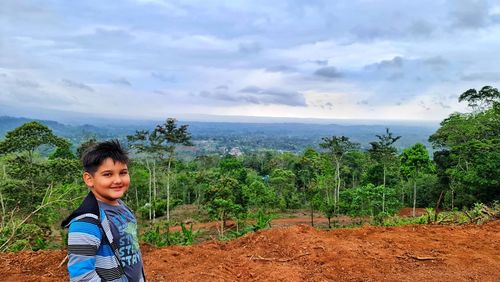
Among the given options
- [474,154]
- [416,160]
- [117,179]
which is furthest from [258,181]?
[117,179]

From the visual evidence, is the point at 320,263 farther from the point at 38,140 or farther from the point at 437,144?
the point at 437,144

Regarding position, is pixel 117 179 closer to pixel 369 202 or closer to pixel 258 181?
pixel 369 202

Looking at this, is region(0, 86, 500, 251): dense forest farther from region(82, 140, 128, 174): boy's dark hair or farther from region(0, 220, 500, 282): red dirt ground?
region(82, 140, 128, 174): boy's dark hair

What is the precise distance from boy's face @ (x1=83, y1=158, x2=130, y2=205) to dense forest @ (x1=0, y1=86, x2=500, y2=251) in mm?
3966

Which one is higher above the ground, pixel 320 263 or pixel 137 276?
pixel 137 276

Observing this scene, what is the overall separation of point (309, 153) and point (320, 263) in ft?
101

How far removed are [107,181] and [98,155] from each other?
0.14m

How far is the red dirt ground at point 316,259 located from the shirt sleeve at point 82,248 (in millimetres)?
A: 2902

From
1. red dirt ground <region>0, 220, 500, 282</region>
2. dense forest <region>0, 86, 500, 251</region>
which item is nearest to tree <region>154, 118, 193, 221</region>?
dense forest <region>0, 86, 500, 251</region>

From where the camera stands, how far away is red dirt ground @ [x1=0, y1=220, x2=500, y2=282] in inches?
179

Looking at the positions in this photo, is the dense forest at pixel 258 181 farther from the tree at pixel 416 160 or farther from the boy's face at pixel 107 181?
the boy's face at pixel 107 181

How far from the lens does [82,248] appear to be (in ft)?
5.62

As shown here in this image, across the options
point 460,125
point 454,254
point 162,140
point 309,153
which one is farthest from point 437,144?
point 454,254

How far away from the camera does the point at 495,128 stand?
1950 centimetres
